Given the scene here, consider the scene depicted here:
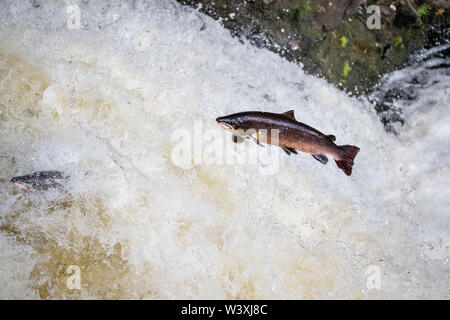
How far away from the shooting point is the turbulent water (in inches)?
118

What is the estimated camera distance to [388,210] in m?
3.43

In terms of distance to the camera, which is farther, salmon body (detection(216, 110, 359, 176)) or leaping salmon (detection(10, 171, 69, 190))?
leaping salmon (detection(10, 171, 69, 190))

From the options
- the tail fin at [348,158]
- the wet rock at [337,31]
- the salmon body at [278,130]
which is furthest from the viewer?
the wet rock at [337,31]

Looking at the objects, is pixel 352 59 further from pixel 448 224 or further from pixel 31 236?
pixel 31 236

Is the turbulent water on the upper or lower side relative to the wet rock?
lower

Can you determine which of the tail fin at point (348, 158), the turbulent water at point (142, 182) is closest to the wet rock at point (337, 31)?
the turbulent water at point (142, 182)

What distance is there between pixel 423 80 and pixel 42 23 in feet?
12.5

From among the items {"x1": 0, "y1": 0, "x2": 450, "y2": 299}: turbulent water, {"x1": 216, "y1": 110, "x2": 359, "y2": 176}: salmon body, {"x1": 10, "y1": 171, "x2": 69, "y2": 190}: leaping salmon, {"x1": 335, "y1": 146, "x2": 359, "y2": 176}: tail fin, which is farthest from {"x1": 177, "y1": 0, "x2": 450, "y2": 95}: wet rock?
{"x1": 10, "y1": 171, "x2": 69, "y2": 190}: leaping salmon

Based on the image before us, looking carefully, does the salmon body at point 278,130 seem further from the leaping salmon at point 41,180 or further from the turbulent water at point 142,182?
the leaping salmon at point 41,180

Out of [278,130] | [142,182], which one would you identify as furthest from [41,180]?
[278,130]

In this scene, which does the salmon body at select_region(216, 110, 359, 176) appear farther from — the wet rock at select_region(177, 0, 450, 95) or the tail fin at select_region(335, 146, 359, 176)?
the wet rock at select_region(177, 0, 450, 95)

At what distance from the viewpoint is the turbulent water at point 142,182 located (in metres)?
2.99

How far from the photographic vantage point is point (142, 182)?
3.03m
